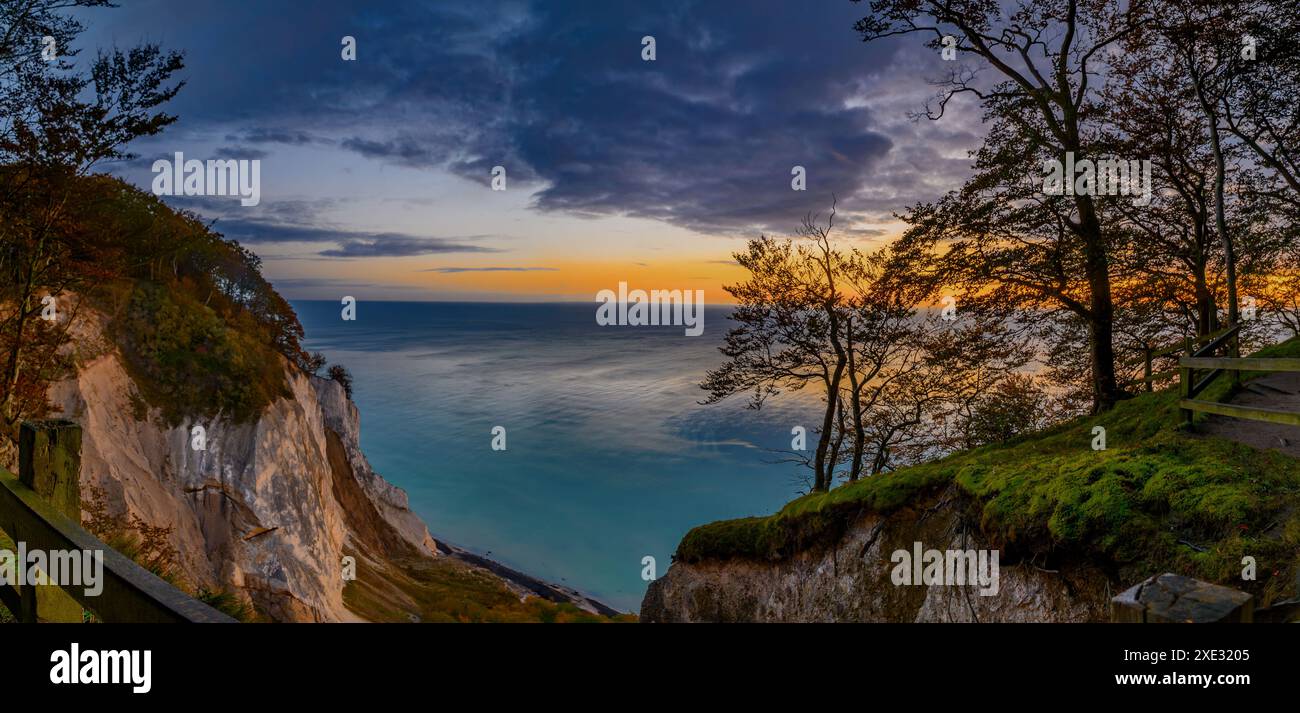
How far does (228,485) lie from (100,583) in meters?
22.2

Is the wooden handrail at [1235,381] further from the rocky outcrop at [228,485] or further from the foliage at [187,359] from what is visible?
the foliage at [187,359]

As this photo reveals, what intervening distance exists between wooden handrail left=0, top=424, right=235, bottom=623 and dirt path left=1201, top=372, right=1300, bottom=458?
973 cm

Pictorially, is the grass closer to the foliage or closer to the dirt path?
the dirt path

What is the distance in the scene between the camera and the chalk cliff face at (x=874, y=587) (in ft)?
19.8

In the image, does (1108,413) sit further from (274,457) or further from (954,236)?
(274,457)

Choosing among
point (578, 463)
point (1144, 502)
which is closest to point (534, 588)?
point (578, 463)

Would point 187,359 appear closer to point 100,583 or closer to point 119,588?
point 100,583

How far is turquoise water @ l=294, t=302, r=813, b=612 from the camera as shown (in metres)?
56.3

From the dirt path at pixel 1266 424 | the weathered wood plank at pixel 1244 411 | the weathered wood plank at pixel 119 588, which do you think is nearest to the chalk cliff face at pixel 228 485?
the weathered wood plank at pixel 119 588

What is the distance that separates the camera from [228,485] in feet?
65.7

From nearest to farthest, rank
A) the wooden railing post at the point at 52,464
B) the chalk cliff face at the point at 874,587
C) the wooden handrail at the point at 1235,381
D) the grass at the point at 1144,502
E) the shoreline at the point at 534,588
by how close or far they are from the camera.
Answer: the wooden railing post at the point at 52,464
the grass at the point at 1144,502
the chalk cliff face at the point at 874,587
the wooden handrail at the point at 1235,381
the shoreline at the point at 534,588

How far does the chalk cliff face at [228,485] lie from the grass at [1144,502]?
54.0 ft
